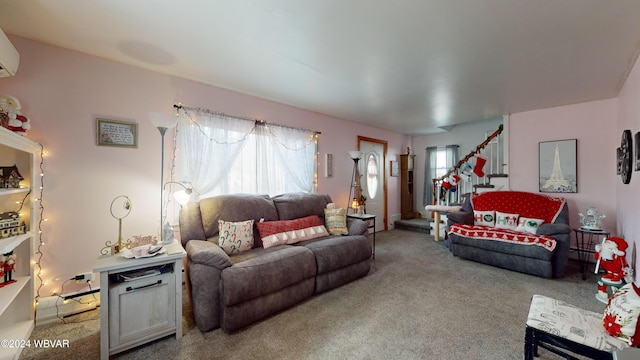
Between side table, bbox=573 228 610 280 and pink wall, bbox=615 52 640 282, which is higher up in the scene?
pink wall, bbox=615 52 640 282

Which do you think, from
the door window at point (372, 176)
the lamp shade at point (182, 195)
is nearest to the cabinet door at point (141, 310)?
the lamp shade at point (182, 195)

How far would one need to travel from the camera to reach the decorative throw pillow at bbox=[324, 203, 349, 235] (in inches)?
132

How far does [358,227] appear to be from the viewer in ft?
10.8

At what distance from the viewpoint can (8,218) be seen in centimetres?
179

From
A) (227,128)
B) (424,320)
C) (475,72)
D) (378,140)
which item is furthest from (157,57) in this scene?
(378,140)

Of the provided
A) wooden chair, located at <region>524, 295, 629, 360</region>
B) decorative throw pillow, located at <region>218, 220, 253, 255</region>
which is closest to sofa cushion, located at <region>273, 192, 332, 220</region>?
decorative throw pillow, located at <region>218, 220, 253, 255</region>

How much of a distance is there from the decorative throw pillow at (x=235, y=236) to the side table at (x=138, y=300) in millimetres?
532

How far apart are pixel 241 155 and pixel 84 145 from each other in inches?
→ 61.0

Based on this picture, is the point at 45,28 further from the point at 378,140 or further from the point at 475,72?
the point at 378,140

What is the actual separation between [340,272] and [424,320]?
95 cm

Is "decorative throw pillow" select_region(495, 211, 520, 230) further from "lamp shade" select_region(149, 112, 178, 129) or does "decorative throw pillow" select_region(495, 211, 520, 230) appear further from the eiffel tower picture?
"lamp shade" select_region(149, 112, 178, 129)

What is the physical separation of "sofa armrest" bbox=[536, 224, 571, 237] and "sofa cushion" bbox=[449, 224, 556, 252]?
3.0 inches

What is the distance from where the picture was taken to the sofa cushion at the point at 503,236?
309 centimetres

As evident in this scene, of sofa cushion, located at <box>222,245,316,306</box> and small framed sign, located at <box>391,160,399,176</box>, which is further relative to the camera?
small framed sign, located at <box>391,160,399,176</box>
